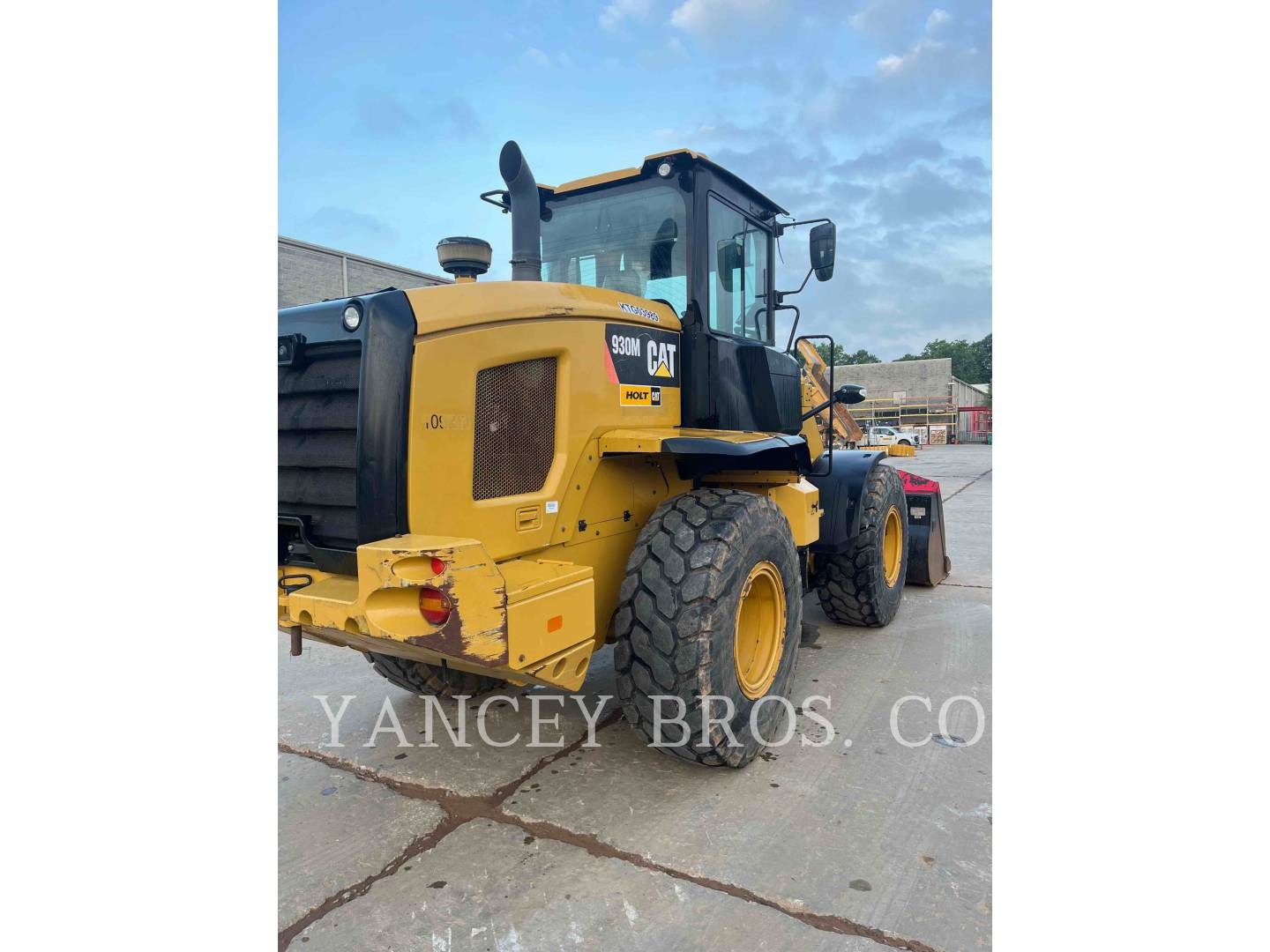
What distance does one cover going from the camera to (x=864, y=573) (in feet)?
17.4

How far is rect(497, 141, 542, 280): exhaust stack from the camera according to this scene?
356 cm

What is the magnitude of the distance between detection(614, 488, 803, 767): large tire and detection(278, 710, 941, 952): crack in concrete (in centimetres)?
55

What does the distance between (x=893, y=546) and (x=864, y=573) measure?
39.3 inches

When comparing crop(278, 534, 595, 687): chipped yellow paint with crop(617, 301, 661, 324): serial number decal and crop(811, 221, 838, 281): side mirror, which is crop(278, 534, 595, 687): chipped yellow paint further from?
crop(811, 221, 838, 281): side mirror

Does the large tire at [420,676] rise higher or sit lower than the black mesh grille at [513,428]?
lower

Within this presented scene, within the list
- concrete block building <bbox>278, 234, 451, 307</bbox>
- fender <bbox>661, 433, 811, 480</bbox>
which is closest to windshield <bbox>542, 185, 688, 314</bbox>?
fender <bbox>661, 433, 811, 480</bbox>

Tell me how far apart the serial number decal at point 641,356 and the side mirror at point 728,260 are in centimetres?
54

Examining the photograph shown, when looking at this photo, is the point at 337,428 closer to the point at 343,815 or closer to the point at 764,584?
the point at 343,815

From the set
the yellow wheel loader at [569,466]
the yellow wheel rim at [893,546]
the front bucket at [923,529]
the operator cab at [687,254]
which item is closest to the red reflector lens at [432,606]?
the yellow wheel loader at [569,466]

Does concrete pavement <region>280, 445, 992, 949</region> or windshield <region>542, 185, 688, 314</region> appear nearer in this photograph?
concrete pavement <region>280, 445, 992, 949</region>

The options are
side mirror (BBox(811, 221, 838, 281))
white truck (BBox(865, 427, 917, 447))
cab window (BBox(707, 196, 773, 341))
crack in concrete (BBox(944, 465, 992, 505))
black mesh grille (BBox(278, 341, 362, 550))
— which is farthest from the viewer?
white truck (BBox(865, 427, 917, 447))

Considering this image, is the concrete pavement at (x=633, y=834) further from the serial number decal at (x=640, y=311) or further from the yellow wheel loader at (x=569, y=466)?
the serial number decal at (x=640, y=311)

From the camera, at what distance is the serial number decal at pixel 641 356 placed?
3377 mm

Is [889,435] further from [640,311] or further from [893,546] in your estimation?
[640,311]
